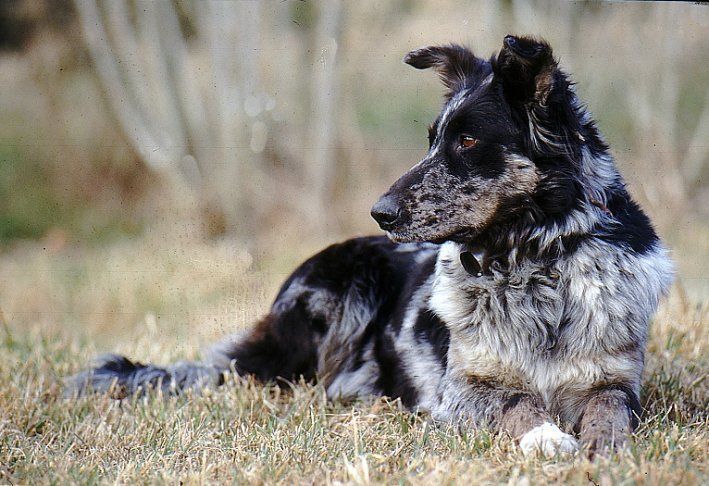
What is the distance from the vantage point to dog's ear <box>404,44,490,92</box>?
3961 millimetres

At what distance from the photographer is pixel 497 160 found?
3.51 meters

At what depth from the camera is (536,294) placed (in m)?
3.61

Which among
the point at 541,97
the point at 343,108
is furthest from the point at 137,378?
the point at 343,108

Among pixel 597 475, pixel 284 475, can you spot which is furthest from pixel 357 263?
pixel 597 475

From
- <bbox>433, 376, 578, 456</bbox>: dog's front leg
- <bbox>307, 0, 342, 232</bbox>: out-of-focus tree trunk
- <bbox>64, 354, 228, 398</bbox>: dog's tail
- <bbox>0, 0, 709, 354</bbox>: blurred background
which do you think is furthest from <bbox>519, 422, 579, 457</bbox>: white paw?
<bbox>307, 0, 342, 232</bbox>: out-of-focus tree trunk

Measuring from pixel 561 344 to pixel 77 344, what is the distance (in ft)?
12.2

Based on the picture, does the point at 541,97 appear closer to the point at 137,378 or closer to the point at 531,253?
the point at 531,253

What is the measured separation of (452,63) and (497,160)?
2.62ft

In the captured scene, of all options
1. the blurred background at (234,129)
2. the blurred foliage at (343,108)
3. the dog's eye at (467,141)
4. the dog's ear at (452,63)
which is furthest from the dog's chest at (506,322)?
the blurred foliage at (343,108)

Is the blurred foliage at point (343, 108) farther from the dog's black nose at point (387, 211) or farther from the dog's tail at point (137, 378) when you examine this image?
the dog's black nose at point (387, 211)

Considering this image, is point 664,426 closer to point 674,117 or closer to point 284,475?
point 284,475

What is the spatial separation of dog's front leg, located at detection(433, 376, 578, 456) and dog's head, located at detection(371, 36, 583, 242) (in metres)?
0.70

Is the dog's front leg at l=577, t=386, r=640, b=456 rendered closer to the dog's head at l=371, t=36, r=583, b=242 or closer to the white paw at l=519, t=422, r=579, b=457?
the white paw at l=519, t=422, r=579, b=457

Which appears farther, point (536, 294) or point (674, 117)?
point (674, 117)
